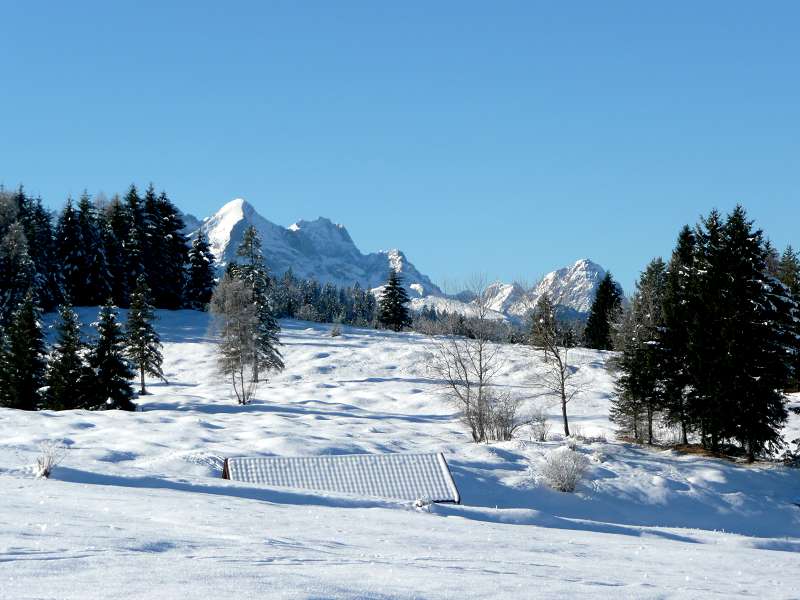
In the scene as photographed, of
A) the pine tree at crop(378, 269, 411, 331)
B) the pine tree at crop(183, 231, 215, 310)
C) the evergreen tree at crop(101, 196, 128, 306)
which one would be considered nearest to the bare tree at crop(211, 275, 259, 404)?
the evergreen tree at crop(101, 196, 128, 306)

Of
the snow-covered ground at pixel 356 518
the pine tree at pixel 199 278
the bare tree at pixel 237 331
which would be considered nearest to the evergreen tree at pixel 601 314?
the snow-covered ground at pixel 356 518

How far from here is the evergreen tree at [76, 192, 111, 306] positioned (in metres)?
70.8

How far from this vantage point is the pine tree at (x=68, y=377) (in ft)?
126

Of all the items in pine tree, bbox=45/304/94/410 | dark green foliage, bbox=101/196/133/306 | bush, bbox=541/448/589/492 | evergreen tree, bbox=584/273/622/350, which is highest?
dark green foliage, bbox=101/196/133/306

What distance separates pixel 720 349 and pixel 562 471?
444 inches

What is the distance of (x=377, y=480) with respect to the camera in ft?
73.2

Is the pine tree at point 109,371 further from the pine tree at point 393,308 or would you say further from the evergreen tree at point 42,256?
the pine tree at point 393,308

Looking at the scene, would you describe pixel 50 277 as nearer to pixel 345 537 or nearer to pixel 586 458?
pixel 586 458

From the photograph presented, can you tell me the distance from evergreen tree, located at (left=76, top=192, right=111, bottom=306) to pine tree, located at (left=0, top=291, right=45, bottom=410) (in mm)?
31306

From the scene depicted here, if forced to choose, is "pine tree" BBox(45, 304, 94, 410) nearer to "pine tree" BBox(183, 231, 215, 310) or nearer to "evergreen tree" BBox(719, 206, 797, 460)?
"evergreen tree" BBox(719, 206, 797, 460)

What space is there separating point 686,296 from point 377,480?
67.5 ft

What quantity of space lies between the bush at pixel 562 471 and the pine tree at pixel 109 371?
2277cm

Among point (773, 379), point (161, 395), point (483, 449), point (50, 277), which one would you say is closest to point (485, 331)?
point (483, 449)

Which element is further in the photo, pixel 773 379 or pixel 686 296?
pixel 686 296
